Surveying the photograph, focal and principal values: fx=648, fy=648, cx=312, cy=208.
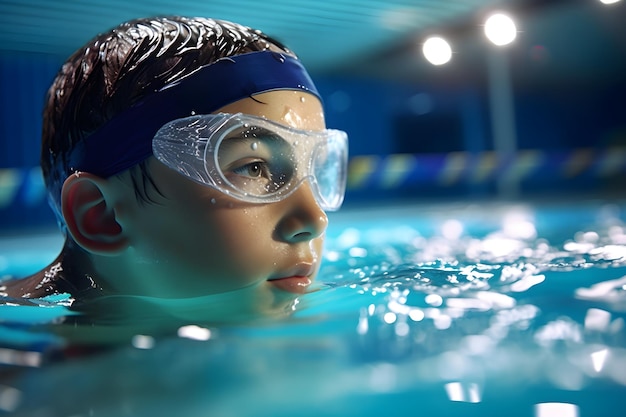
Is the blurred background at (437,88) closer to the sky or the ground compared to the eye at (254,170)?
closer to the sky

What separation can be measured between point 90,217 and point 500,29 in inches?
373

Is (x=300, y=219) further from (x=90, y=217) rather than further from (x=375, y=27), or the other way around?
(x=375, y=27)

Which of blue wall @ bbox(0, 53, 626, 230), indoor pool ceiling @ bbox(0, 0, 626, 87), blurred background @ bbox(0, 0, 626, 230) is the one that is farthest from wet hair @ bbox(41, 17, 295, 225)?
blue wall @ bbox(0, 53, 626, 230)

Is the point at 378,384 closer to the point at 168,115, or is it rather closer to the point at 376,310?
the point at 376,310

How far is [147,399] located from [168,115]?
900mm

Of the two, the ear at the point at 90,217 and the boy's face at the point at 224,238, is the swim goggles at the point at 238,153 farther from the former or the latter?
the ear at the point at 90,217

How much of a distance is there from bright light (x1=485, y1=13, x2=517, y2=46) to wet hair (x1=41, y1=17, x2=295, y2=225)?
8.40 meters

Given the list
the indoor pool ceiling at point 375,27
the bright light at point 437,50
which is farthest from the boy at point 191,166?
the bright light at point 437,50

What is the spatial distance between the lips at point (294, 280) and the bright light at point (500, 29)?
8.58m

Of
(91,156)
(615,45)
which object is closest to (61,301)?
(91,156)

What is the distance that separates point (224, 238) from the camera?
1.60 m

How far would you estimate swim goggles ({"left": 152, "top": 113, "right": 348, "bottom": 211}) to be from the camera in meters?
1.60

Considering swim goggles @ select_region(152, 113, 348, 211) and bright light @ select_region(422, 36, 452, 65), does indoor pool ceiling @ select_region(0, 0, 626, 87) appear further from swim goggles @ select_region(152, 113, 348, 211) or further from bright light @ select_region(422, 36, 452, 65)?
swim goggles @ select_region(152, 113, 348, 211)

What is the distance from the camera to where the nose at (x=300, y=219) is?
5.35 ft
